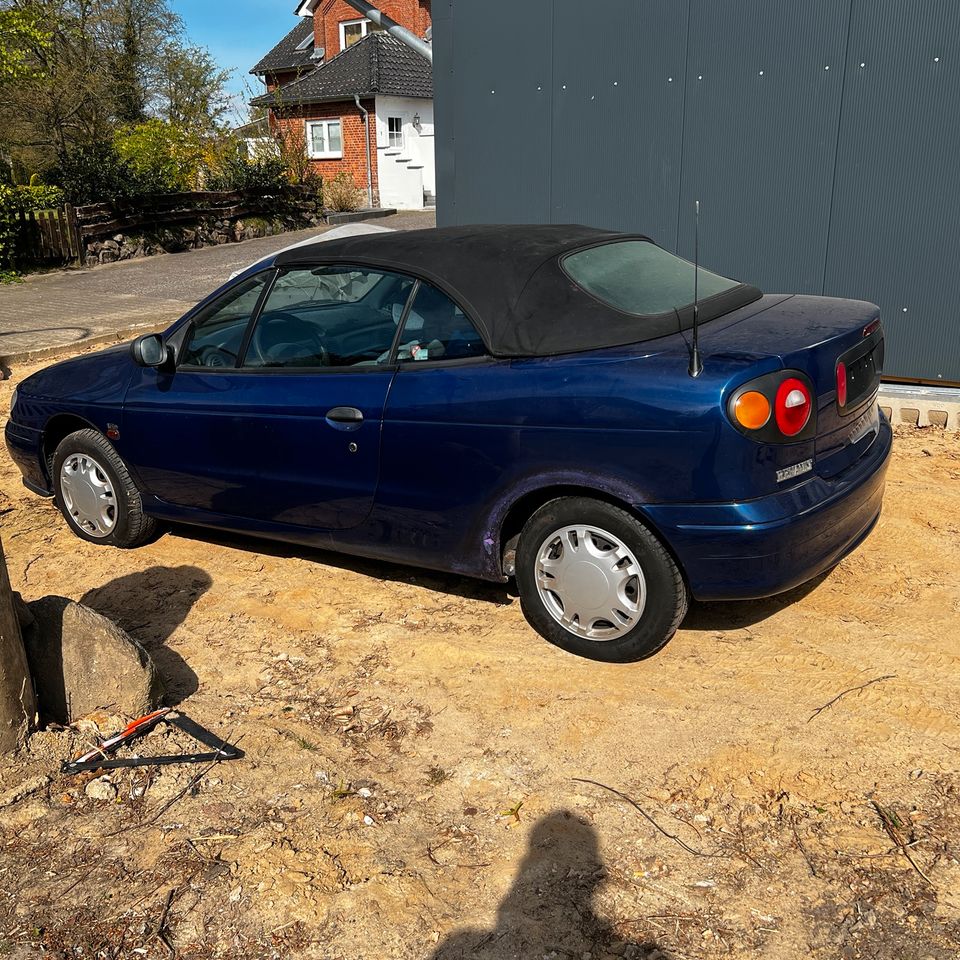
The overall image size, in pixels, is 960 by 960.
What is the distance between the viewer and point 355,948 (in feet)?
8.79

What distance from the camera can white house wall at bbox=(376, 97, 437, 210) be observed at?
32156 mm

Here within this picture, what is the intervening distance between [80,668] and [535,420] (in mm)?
1984

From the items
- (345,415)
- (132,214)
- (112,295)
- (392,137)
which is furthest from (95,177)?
(345,415)

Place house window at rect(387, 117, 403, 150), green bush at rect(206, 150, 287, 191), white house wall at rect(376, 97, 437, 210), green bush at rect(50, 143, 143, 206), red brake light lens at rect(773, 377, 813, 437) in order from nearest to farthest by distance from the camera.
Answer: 1. red brake light lens at rect(773, 377, 813, 437)
2. green bush at rect(50, 143, 143, 206)
3. green bush at rect(206, 150, 287, 191)
4. white house wall at rect(376, 97, 437, 210)
5. house window at rect(387, 117, 403, 150)

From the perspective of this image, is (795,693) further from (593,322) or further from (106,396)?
(106,396)

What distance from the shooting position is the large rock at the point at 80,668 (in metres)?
3.77

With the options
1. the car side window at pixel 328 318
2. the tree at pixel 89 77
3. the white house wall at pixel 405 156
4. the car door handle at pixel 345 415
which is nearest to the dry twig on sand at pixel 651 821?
the car door handle at pixel 345 415

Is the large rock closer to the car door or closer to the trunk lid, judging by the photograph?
the car door

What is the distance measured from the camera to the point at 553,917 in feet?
9.04

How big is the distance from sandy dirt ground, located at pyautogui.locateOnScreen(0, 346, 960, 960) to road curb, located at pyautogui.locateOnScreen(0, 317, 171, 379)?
7.59 m

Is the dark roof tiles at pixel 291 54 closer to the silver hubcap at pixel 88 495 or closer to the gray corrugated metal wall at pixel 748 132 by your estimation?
the gray corrugated metal wall at pixel 748 132

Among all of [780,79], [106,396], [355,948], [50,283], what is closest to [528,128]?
[780,79]

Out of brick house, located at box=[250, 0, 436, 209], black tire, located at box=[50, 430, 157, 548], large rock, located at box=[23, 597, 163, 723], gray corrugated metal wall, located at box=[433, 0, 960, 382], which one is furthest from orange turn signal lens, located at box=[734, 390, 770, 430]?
brick house, located at box=[250, 0, 436, 209]

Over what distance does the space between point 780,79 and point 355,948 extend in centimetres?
756
